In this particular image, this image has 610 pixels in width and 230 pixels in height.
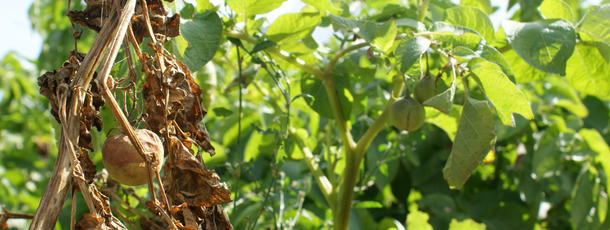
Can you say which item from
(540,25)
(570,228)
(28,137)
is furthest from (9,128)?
(540,25)

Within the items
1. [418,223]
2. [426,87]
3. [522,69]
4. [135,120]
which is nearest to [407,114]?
[426,87]

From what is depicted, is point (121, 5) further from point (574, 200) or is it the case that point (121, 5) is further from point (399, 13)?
point (574, 200)

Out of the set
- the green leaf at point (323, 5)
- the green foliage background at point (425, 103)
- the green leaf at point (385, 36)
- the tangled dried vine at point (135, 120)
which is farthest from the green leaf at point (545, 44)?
the tangled dried vine at point (135, 120)

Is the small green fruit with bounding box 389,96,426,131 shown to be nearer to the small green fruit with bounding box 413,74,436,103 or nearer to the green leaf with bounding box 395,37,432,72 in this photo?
the small green fruit with bounding box 413,74,436,103

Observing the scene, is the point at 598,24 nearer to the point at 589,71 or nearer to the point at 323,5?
the point at 589,71

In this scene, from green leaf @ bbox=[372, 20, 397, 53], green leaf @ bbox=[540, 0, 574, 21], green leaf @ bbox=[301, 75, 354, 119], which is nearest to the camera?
green leaf @ bbox=[372, 20, 397, 53]

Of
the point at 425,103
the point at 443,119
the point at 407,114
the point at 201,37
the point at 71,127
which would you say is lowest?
the point at 443,119

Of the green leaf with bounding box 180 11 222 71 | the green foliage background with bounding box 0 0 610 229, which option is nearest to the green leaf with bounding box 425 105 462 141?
the green foliage background with bounding box 0 0 610 229
